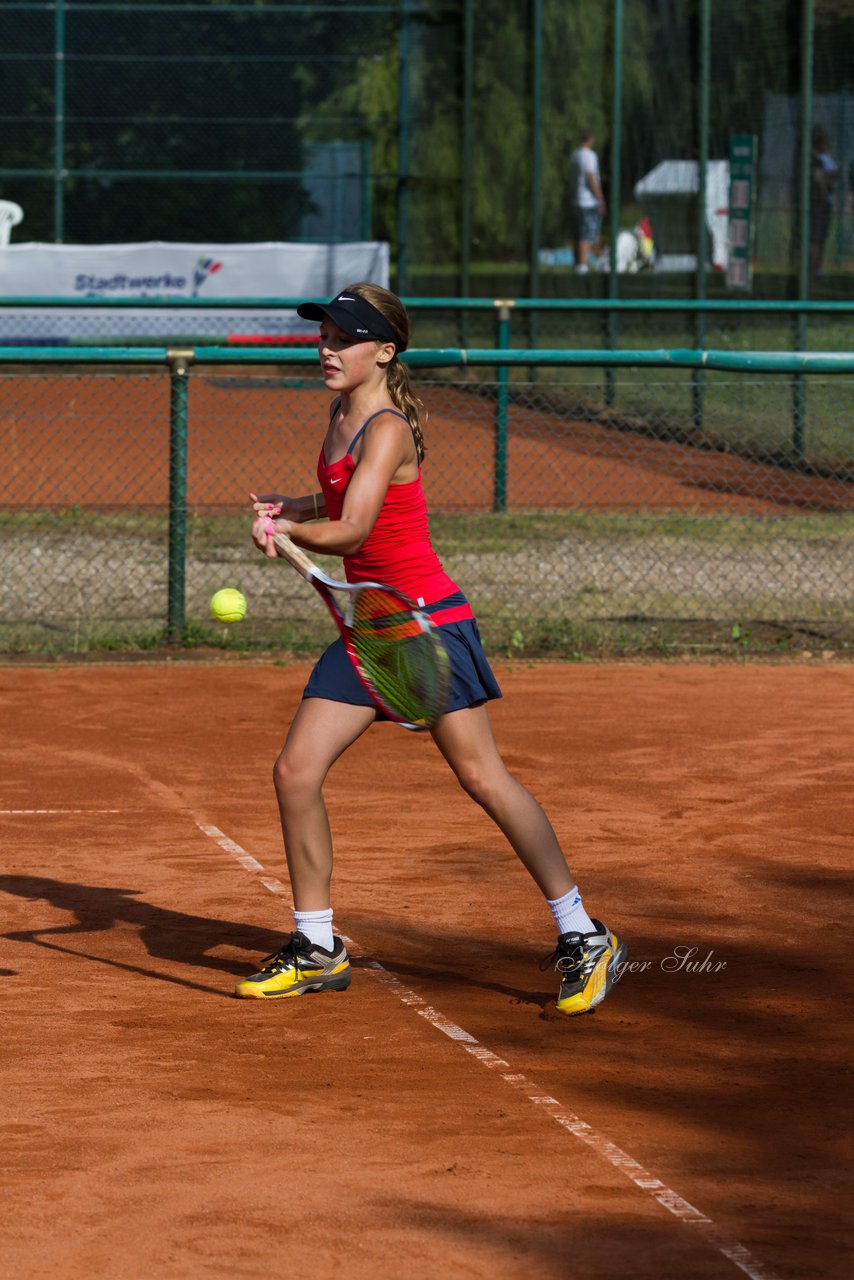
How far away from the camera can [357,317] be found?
17.0 ft

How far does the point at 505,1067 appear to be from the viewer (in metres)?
4.93

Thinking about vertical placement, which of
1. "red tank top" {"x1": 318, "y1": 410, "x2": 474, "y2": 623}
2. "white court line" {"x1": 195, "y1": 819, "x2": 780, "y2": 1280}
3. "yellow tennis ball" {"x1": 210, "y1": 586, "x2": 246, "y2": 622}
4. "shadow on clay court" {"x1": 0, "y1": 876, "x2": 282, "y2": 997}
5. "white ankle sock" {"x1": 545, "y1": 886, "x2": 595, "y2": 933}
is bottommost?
"shadow on clay court" {"x1": 0, "y1": 876, "x2": 282, "y2": 997}

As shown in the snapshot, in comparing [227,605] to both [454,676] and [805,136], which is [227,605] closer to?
[454,676]

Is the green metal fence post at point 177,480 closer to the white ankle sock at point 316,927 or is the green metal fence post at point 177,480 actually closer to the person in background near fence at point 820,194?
the white ankle sock at point 316,927

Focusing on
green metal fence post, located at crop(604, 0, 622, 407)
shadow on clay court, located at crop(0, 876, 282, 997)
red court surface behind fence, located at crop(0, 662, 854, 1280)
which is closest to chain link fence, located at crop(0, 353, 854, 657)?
green metal fence post, located at crop(604, 0, 622, 407)

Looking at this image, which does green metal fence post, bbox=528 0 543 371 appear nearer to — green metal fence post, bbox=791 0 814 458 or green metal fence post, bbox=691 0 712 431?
green metal fence post, bbox=691 0 712 431

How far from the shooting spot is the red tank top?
17.2 ft

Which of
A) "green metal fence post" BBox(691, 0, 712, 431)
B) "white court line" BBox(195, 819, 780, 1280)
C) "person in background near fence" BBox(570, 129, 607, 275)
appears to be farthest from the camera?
"person in background near fence" BBox(570, 129, 607, 275)

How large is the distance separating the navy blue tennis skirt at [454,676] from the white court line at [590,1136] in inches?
32.5

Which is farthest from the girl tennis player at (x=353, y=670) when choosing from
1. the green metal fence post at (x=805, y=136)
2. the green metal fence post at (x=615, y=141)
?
the green metal fence post at (x=615, y=141)

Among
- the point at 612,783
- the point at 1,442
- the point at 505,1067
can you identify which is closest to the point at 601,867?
the point at 612,783

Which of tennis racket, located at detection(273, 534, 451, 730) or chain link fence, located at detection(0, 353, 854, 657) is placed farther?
chain link fence, located at detection(0, 353, 854, 657)

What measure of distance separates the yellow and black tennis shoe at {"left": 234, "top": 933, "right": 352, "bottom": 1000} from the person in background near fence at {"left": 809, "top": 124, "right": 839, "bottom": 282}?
45.9ft

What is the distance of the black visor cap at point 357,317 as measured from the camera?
5.16m
